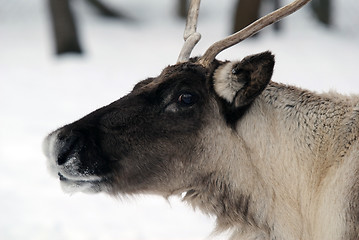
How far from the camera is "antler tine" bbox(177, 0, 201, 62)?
3.76 m

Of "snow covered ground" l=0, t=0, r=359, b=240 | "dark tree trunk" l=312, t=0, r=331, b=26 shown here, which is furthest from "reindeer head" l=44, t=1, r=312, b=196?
"dark tree trunk" l=312, t=0, r=331, b=26

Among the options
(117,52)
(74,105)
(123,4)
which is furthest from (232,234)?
(123,4)

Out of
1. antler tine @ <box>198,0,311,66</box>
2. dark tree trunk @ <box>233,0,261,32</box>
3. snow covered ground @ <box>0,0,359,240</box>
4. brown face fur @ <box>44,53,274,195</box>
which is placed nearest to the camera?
brown face fur @ <box>44,53,274,195</box>

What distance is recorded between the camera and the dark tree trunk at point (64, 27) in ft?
42.8

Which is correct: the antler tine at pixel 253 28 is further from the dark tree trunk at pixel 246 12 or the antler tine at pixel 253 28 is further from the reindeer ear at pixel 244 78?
the dark tree trunk at pixel 246 12

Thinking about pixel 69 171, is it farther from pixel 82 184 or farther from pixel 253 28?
pixel 253 28

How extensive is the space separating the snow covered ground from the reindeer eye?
2.05ft

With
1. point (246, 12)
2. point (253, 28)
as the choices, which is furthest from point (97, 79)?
point (253, 28)

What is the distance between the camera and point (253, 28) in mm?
3471

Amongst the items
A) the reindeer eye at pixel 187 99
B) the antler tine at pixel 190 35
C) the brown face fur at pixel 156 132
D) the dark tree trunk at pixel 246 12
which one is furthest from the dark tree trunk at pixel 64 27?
the reindeer eye at pixel 187 99

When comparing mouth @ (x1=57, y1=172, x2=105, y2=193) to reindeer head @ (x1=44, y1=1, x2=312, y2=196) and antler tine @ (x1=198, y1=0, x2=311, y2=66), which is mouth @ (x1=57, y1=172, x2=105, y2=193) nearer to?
reindeer head @ (x1=44, y1=1, x2=312, y2=196)

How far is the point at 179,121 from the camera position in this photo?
340 centimetres

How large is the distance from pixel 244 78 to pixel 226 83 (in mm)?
98

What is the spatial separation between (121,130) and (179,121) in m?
0.31
